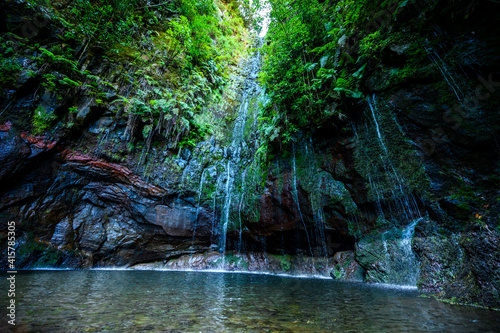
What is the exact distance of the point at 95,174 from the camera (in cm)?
983

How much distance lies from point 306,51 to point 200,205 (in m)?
9.38

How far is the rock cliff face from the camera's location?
489 centimetres

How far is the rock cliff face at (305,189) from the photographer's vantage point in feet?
16.1

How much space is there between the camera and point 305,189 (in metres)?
8.65

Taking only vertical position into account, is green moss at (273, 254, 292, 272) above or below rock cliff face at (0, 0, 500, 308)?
below

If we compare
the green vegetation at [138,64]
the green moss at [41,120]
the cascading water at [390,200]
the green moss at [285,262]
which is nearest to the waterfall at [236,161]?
the green vegetation at [138,64]

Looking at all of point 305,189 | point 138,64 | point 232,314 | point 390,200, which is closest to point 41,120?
point 138,64

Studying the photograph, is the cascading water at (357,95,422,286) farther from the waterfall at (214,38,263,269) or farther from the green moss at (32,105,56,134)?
the green moss at (32,105,56,134)

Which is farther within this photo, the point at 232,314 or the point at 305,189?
the point at 305,189

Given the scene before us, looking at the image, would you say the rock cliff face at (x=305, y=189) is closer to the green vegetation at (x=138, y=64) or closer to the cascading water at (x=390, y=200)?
the cascading water at (x=390, y=200)

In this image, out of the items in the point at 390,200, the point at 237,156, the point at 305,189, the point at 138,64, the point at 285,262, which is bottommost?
the point at 285,262

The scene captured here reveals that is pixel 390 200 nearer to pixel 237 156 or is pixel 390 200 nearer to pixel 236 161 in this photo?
pixel 236 161

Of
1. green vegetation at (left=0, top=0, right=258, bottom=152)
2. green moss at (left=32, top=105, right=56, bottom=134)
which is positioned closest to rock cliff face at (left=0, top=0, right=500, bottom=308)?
green moss at (left=32, top=105, right=56, bottom=134)

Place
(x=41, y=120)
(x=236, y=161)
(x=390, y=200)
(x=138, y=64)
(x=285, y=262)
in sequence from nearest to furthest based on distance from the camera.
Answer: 1. (x=390, y=200)
2. (x=41, y=120)
3. (x=285, y=262)
4. (x=138, y=64)
5. (x=236, y=161)
